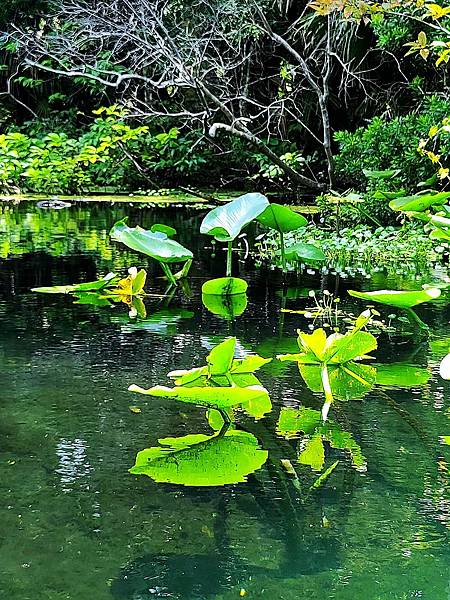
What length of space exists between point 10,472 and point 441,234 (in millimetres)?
1743

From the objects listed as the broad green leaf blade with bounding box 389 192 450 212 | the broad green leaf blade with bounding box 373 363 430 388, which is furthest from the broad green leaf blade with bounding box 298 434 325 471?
the broad green leaf blade with bounding box 389 192 450 212

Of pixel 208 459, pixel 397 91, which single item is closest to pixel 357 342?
pixel 208 459

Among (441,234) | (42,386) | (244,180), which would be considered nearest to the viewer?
(42,386)

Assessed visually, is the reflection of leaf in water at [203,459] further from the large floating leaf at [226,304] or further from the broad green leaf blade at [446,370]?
the large floating leaf at [226,304]

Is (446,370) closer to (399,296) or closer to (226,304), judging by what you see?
(399,296)

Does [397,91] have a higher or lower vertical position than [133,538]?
higher

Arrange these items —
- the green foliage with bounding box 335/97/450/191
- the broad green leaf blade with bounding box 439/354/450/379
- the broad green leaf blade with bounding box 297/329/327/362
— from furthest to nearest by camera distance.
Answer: the green foliage with bounding box 335/97/450/191, the broad green leaf blade with bounding box 297/329/327/362, the broad green leaf blade with bounding box 439/354/450/379

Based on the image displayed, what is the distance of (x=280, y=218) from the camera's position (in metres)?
2.80

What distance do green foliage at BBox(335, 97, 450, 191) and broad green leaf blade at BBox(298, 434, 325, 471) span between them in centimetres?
308

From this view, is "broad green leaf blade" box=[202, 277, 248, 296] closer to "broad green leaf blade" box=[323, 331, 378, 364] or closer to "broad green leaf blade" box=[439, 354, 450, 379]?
"broad green leaf blade" box=[323, 331, 378, 364]

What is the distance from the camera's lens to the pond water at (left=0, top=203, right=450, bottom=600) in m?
0.83

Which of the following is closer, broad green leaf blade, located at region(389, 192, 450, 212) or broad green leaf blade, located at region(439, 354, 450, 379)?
broad green leaf blade, located at region(439, 354, 450, 379)

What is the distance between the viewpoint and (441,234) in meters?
2.49

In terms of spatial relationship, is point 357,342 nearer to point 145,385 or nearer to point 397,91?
point 145,385
